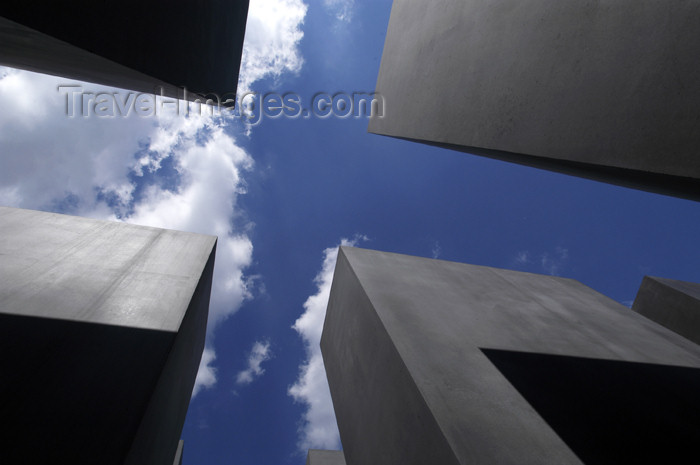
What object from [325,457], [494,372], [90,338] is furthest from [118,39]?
[325,457]

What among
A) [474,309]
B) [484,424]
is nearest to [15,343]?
[484,424]

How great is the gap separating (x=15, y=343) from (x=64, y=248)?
7.30 ft

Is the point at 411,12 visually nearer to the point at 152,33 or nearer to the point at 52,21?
the point at 152,33

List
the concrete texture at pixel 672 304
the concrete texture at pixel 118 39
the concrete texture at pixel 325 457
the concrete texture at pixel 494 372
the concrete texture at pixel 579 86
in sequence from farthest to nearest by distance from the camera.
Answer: the concrete texture at pixel 325 457, the concrete texture at pixel 672 304, the concrete texture at pixel 494 372, the concrete texture at pixel 118 39, the concrete texture at pixel 579 86

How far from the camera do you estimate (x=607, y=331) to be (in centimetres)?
532

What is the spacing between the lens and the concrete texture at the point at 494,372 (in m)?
3.03

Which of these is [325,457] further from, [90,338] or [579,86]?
[579,86]

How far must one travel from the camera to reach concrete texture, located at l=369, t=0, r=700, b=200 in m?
1.70

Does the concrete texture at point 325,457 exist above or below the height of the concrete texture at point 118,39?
below

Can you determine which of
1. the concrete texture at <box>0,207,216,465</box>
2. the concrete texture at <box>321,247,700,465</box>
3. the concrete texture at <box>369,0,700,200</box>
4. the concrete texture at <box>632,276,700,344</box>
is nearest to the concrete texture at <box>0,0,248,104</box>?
the concrete texture at <box>0,207,216,465</box>

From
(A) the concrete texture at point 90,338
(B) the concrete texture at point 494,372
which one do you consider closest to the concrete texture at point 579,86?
(B) the concrete texture at point 494,372

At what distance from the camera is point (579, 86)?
2217mm

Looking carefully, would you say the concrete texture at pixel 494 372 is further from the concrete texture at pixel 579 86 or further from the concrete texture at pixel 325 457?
the concrete texture at pixel 325 457

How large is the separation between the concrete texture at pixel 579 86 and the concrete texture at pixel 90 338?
3.60 m
